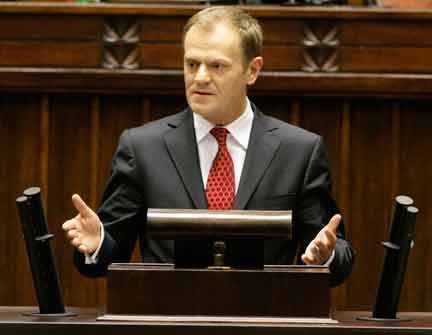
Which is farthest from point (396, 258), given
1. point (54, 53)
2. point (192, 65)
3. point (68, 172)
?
point (54, 53)

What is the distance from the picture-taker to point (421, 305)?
363cm

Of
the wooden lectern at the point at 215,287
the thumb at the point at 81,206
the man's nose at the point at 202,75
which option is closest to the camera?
the wooden lectern at the point at 215,287

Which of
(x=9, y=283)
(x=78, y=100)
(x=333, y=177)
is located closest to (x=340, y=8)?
(x=333, y=177)

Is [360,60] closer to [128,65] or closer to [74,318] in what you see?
[128,65]

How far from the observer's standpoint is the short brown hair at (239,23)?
2.93 meters

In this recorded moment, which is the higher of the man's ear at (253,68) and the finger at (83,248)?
the man's ear at (253,68)

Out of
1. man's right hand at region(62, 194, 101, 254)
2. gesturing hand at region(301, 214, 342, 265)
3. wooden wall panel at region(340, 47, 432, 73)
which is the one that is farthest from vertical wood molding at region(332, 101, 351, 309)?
man's right hand at region(62, 194, 101, 254)

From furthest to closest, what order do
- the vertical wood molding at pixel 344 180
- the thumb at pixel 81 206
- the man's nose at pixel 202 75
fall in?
the vertical wood molding at pixel 344 180 < the man's nose at pixel 202 75 < the thumb at pixel 81 206

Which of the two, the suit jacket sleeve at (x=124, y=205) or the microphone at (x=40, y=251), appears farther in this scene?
the suit jacket sleeve at (x=124, y=205)

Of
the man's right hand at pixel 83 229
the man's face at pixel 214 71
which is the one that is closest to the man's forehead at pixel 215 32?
the man's face at pixel 214 71

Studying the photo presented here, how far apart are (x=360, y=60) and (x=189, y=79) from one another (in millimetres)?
951

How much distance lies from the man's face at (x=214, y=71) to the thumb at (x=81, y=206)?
0.47 meters

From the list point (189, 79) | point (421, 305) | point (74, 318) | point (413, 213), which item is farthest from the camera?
point (421, 305)

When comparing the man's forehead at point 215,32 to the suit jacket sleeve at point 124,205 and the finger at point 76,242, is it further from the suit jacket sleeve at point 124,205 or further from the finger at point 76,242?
the finger at point 76,242
